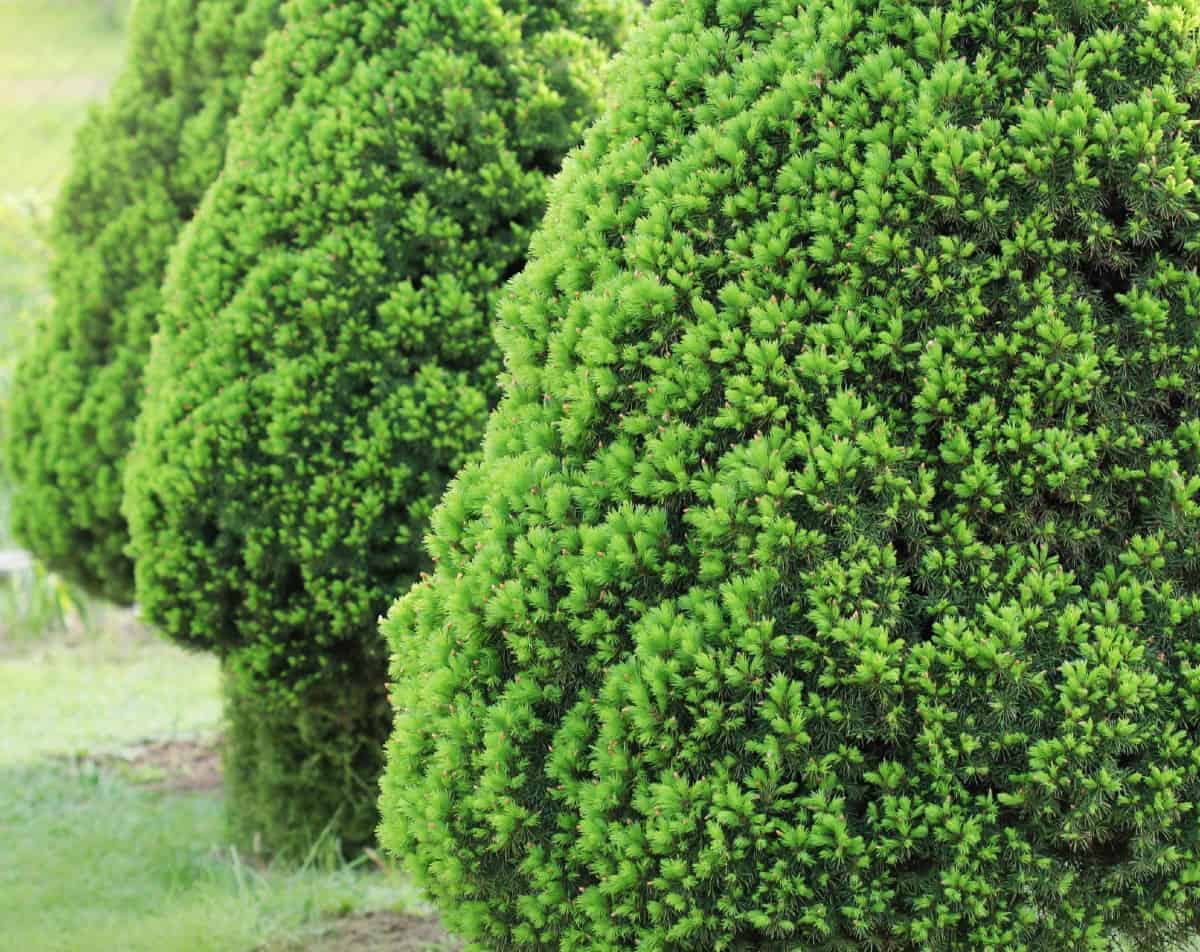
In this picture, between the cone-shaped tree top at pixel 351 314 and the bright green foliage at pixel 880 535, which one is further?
the cone-shaped tree top at pixel 351 314

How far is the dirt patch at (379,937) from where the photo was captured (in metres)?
4.73

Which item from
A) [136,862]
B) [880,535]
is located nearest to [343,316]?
[880,535]

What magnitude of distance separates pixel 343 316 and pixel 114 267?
2926 millimetres

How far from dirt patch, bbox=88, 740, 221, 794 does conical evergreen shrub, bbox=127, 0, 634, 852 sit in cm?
322

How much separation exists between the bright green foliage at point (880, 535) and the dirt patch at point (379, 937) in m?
2.10

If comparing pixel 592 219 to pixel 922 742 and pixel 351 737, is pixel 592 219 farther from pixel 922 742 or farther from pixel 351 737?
pixel 351 737

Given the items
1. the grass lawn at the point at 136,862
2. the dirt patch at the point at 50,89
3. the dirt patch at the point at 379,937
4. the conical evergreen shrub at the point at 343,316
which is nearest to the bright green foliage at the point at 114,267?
the grass lawn at the point at 136,862

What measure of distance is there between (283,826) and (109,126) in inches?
166

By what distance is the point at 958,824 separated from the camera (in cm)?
251

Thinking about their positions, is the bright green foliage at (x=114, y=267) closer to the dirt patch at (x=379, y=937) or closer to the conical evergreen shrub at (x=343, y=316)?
the conical evergreen shrub at (x=343, y=316)

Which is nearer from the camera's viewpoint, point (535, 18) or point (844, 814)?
point (844, 814)

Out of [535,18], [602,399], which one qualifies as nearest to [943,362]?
[602,399]

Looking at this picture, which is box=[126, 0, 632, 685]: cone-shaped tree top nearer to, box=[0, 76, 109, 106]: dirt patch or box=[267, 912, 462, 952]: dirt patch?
box=[267, 912, 462, 952]: dirt patch

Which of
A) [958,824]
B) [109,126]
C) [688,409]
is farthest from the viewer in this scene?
[109,126]
